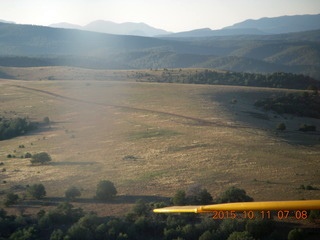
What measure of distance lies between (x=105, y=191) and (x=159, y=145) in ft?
45.7

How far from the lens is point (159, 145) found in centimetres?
3875

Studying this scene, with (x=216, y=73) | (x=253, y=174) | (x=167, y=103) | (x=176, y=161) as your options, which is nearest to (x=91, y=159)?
(x=176, y=161)

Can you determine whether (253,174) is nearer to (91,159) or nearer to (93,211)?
(93,211)

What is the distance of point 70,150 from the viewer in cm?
4016

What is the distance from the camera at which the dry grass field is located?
1069 inches

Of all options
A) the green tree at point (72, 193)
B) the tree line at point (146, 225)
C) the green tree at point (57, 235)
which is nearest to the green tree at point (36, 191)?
the green tree at point (72, 193)

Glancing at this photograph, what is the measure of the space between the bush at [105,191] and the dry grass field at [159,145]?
0.76m

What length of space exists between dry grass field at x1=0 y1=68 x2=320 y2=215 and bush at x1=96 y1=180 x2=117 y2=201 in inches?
29.7

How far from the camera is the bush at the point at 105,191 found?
25547 millimetres

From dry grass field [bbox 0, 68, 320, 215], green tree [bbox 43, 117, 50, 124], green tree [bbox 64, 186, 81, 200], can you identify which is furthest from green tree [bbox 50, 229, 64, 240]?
green tree [bbox 43, 117, 50, 124]

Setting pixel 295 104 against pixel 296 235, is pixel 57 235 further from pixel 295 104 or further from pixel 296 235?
pixel 295 104

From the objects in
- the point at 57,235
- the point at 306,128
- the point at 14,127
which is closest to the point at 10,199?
the point at 57,235

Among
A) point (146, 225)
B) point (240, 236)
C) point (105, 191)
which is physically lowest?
point (146, 225)

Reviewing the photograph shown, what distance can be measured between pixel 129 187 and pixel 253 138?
16.9m
